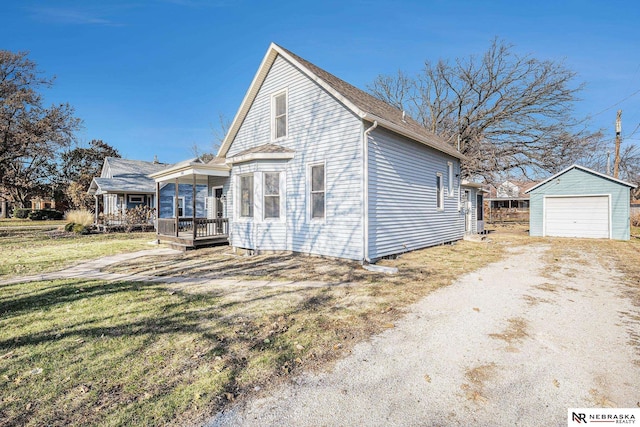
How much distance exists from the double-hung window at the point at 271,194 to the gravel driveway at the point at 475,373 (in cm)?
638

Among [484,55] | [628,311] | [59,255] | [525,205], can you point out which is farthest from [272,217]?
[525,205]

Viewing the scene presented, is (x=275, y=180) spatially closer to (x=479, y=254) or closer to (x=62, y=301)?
(x=62, y=301)

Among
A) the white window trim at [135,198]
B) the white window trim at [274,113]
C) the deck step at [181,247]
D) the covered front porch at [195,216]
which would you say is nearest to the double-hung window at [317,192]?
the white window trim at [274,113]

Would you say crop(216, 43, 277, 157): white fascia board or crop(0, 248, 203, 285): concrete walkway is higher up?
crop(216, 43, 277, 157): white fascia board

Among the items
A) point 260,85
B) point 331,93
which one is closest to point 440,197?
point 331,93

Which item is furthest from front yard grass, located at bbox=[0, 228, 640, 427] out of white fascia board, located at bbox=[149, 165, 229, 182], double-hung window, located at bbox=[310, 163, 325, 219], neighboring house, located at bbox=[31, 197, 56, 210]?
neighboring house, located at bbox=[31, 197, 56, 210]

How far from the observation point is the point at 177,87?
2869 centimetres

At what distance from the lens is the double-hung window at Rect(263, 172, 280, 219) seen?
1048 cm

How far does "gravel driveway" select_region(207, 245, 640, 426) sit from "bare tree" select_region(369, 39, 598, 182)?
1786cm

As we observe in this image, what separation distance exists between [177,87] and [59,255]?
2270cm

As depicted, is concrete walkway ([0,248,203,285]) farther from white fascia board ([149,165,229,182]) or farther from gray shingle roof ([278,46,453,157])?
gray shingle roof ([278,46,453,157])

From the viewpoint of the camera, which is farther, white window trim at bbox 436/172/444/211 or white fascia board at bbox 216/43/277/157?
white window trim at bbox 436/172/444/211

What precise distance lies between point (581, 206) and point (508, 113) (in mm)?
9782

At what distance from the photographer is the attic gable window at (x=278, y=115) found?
36.0 feet
